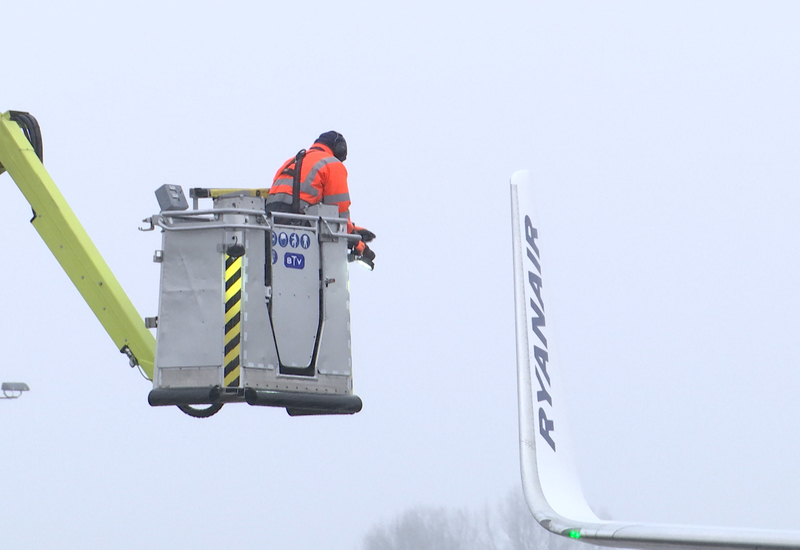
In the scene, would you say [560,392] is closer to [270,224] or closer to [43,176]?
[270,224]

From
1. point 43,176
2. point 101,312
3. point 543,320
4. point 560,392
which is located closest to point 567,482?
point 560,392

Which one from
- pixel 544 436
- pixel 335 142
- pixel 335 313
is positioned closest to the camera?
pixel 544 436

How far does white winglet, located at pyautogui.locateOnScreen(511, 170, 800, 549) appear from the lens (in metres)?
5.46

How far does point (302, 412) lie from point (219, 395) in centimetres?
93

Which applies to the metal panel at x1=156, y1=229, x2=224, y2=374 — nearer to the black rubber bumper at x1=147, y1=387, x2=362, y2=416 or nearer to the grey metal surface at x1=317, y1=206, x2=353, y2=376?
the black rubber bumper at x1=147, y1=387, x2=362, y2=416

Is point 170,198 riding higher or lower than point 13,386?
higher

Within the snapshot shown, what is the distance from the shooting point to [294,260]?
354 inches

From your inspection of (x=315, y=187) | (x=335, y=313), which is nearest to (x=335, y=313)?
(x=335, y=313)

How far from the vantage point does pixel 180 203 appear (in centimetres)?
895

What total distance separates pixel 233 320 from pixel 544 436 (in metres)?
2.92

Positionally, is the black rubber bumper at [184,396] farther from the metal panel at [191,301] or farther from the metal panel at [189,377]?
the metal panel at [191,301]

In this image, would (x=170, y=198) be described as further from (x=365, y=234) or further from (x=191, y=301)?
(x=365, y=234)

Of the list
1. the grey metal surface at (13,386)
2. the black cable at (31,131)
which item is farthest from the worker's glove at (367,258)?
the grey metal surface at (13,386)

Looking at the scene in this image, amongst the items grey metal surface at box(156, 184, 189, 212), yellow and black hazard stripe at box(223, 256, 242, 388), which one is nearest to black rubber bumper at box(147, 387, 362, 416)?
yellow and black hazard stripe at box(223, 256, 242, 388)
